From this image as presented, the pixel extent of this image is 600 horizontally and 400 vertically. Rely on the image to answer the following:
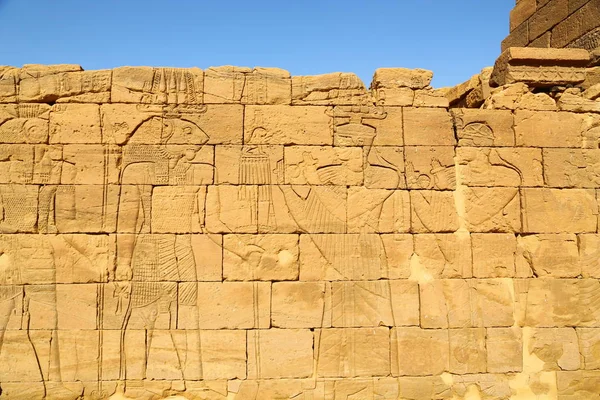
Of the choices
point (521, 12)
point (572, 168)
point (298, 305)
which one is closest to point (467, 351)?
point (298, 305)

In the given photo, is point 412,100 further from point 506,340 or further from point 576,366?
point 576,366

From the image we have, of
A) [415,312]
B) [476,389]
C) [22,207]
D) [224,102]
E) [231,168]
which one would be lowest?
[476,389]

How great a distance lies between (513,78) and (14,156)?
221 inches

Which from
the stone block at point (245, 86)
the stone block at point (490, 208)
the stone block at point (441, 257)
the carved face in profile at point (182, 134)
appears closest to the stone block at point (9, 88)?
the carved face in profile at point (182, 134)

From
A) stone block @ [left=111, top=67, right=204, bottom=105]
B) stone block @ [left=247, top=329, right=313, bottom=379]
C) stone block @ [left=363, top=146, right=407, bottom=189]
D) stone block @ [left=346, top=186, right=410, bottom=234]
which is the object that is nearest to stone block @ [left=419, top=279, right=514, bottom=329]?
stone block @ [left=346, top=186, right=410, bottom=234]

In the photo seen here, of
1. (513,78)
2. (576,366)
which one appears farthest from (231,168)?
(576,366)

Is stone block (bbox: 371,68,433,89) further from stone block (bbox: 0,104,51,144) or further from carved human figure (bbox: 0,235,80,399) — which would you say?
carved human figure (bbox: 0,235,80,399)

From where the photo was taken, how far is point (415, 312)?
5.75m

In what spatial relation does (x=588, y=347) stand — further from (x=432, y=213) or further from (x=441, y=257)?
(x=432, y=213)

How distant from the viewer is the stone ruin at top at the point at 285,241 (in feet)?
18.2

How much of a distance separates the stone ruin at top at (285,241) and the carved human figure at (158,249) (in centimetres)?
2

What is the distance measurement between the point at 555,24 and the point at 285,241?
5639 millimetres

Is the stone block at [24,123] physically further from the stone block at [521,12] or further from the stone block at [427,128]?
the stone block at [521,12]

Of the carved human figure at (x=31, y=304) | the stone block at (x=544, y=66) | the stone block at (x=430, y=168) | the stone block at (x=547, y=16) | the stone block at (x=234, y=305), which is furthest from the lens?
the stone block at (x=547, y=16)
